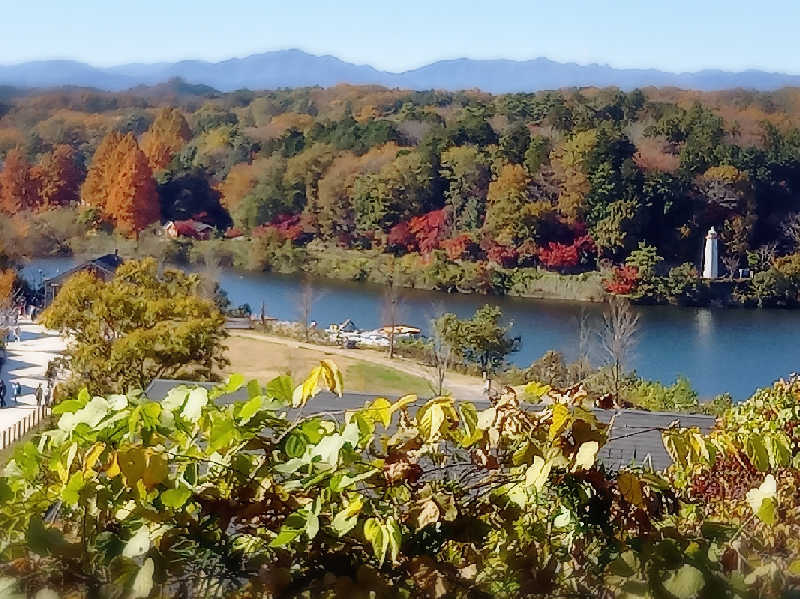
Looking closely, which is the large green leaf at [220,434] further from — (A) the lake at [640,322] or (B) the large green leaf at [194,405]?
(A) the lake at [640,322]

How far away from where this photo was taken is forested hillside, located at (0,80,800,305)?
13625 millimetres

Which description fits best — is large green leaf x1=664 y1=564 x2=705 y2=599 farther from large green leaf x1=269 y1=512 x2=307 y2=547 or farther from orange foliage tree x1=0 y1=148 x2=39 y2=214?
orange foliage tree x1=0 y1=148 x2=39 y2=214

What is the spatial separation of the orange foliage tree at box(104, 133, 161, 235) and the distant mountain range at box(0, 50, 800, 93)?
170 cm

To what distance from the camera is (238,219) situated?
1571 cm

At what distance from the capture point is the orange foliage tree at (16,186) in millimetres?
15719

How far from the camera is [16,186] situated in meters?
15.9

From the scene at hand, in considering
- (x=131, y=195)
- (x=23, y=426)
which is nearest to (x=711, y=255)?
(x=131, y=195)

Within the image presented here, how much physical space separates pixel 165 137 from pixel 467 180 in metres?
6.31

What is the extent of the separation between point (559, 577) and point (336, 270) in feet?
43.9

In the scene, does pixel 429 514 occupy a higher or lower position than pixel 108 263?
higher

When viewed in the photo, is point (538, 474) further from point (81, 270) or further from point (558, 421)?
point (81, 270)

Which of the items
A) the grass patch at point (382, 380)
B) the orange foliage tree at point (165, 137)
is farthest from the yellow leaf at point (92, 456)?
the orange foliage tree at point (165, 137)

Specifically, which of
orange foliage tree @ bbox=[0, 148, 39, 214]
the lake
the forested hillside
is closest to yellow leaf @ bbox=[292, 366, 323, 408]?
the lake

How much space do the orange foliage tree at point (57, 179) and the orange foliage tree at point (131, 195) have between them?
0.93m
